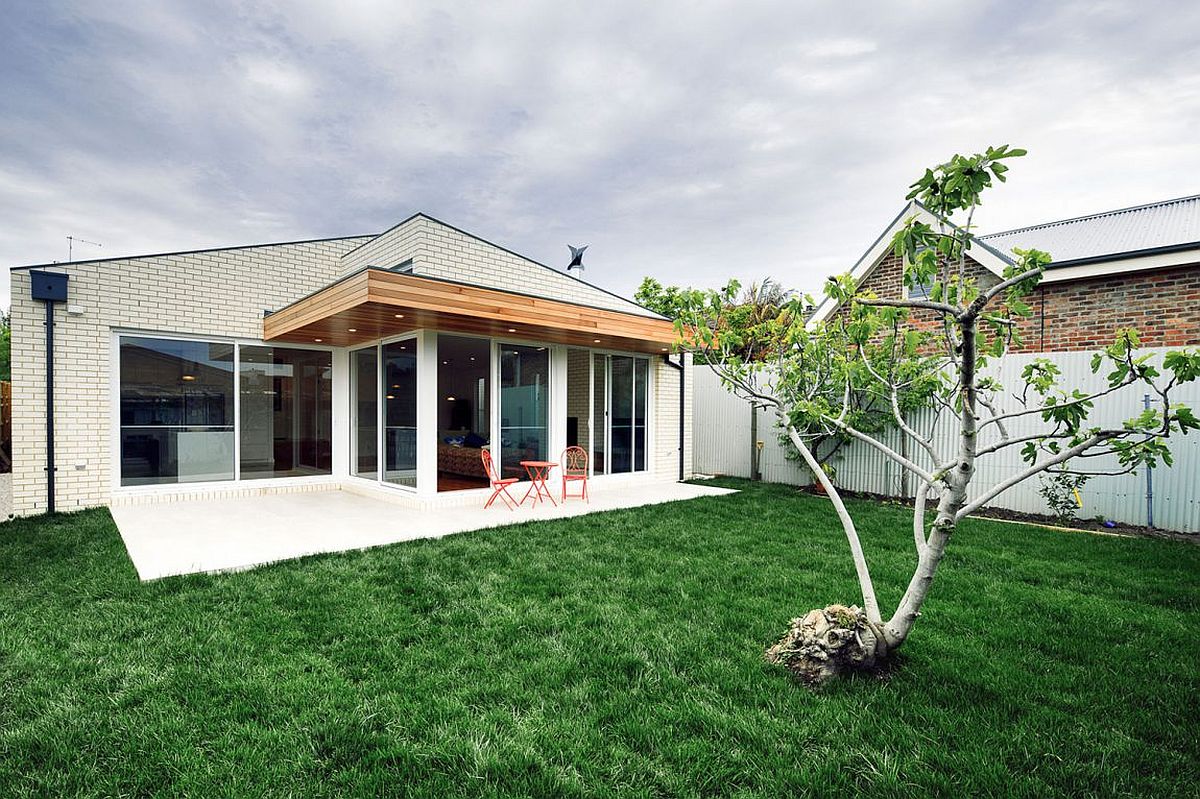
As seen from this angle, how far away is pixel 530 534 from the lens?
5.99m

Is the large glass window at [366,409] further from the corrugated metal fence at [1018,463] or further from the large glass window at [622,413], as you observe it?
the corrugated metal fence at [1018,463]

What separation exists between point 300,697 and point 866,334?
10.8 feet

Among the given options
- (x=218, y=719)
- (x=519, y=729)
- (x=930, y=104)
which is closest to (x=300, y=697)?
(x=218, y=719)

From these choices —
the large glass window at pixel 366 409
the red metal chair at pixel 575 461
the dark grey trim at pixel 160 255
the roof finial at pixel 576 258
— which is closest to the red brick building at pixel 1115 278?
the red metal chair at pixel 575 461

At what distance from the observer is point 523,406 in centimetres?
841

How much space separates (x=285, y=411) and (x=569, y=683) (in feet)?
25.3

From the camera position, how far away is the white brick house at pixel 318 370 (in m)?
6.89

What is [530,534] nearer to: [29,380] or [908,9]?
[29,380]

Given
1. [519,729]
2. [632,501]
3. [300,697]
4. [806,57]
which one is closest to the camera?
[519,729]

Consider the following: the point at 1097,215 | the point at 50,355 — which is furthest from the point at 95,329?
the point at 1097,215

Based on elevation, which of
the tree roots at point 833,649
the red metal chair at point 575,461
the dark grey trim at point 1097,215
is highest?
the dark grey trim at point 1097,215

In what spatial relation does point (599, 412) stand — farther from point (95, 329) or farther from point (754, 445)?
point (95, 329)

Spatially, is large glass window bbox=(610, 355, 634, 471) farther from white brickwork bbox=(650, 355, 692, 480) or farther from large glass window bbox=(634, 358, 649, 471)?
white brickwork bbox=(650, 355, 692, 480)

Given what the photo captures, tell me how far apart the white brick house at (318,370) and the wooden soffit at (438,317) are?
0.03 meters
